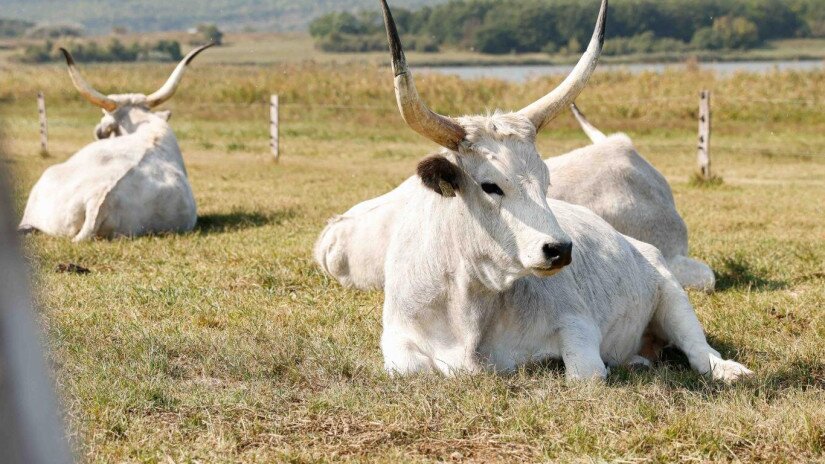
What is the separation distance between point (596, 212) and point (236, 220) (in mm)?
5093

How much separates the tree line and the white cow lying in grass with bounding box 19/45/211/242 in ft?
146

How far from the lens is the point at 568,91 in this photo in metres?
5.42

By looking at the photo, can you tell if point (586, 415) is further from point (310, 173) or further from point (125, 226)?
point (310, 173)

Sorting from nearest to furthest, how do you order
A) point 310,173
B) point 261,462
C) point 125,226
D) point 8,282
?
point 8,282, point 261,462, point 125,226, point 310,173

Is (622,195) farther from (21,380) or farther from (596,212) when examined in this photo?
(21,380)

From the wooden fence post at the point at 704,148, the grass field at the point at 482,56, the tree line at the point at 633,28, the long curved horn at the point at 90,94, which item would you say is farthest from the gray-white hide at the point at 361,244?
the tree line at the point at 633,28

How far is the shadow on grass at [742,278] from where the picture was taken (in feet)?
26.5

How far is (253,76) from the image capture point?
41.5 metres

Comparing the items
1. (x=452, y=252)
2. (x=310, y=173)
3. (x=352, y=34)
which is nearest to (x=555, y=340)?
(x=452, y=252)

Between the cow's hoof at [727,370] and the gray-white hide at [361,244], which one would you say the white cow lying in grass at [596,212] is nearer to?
the gray-white hide at [361,244]

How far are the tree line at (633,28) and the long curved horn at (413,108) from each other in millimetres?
50420

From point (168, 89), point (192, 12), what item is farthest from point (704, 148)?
point (192, 12)

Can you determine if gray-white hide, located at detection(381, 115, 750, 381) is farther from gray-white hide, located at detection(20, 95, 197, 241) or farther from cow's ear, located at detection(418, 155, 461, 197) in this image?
gray-white hide, located at detection(20, 95, 197, 241)

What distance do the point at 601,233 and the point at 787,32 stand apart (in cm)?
6705
